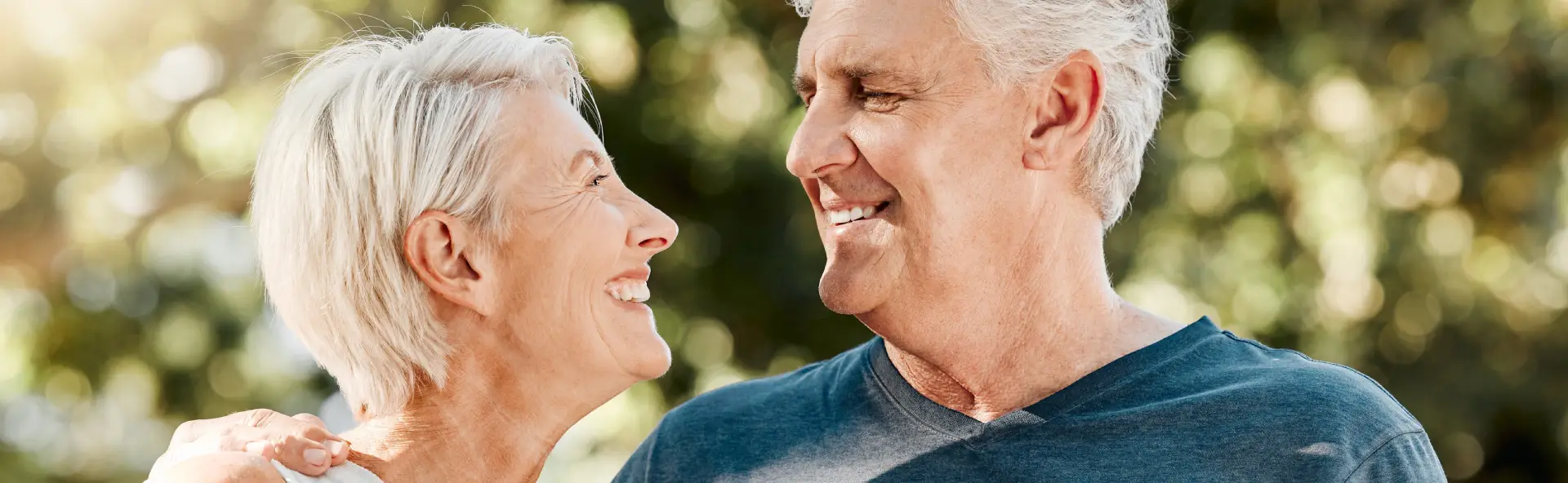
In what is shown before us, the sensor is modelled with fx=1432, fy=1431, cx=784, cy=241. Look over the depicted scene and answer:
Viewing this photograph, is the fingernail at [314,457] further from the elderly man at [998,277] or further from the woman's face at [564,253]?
the elderly man at [998,277]

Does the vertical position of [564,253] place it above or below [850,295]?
above

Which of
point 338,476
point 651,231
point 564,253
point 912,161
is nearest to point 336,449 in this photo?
point 338,476

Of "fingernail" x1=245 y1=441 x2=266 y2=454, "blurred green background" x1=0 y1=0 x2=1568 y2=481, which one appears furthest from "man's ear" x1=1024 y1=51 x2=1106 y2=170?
"blurred green background" x1=0 y1=0 x2=1568 y2=481

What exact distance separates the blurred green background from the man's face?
185 centimetres

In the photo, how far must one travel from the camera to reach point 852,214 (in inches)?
89.4

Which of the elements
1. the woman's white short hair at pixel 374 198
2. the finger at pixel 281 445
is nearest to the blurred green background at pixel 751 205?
the woman's white short hair at pixel 374 198

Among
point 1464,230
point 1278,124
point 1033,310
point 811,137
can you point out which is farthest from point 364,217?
point 1464,230

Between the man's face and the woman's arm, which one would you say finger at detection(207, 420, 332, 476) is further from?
the man's face

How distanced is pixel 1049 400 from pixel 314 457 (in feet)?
3.53

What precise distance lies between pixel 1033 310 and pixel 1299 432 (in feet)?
1.47

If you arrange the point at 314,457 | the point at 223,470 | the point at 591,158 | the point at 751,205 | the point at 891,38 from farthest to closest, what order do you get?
the point at 751,205 < the point at 891,38 < the point at 591,158 < the point at 314,457 < the point at 223,470

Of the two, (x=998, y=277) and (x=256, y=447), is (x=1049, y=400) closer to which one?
(x=998, y=277)

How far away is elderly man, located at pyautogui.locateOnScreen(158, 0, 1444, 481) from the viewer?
7.00 ft

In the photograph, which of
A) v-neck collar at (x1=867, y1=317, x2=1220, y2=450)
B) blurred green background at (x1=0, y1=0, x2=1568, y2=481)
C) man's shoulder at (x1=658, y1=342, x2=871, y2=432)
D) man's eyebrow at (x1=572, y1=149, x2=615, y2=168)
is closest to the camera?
man's eyebrow at (x1=572, y1=149, x2=615, y2=168)
